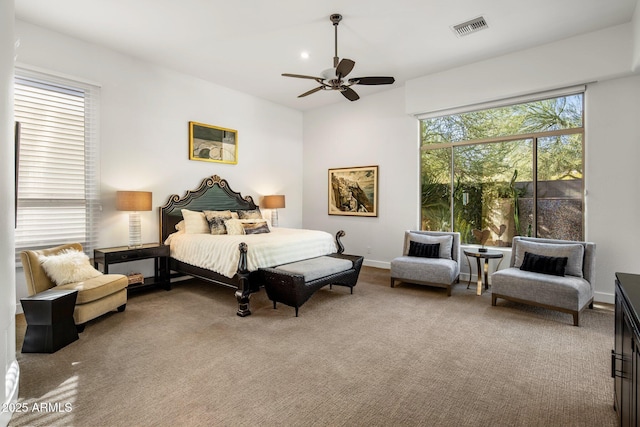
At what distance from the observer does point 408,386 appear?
7.72 ft

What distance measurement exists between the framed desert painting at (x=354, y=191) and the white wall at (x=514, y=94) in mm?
152

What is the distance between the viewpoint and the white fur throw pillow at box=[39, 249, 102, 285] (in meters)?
3.35

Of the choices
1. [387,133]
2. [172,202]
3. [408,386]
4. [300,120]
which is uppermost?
[300,120]

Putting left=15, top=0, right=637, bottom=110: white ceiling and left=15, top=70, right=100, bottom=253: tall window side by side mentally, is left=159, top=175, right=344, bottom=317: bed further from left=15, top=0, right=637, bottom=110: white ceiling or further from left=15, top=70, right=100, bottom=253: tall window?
left=15, top=0, right=637, bottom=110: white ceiling

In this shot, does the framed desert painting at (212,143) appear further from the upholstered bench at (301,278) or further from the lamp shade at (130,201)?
the upholstered bench at (301,278)

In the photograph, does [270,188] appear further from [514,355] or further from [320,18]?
[514,355]

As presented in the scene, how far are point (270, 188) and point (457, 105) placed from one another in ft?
13.3

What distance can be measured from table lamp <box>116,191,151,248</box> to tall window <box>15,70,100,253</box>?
44 cm

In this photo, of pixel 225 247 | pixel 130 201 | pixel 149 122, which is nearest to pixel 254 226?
pixel 225 247

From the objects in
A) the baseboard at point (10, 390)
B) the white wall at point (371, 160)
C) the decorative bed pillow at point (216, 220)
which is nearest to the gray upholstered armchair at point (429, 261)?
the white wall at point (371, 160)

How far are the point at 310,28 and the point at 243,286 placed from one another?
331 cm

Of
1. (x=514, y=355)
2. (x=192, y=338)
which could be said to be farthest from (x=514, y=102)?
(x=192, y=338)

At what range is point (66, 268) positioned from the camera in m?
3.41

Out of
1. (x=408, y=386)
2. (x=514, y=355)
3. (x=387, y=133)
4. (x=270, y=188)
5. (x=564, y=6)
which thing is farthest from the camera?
(x=270, y=188)
